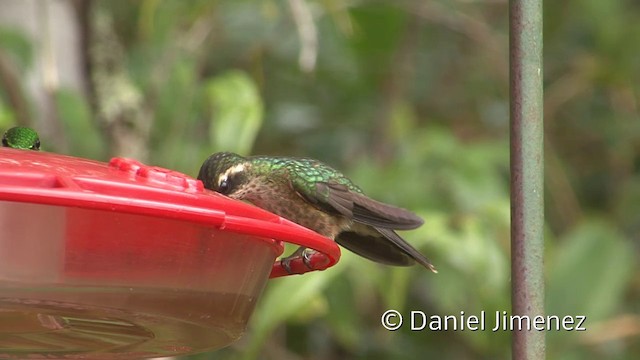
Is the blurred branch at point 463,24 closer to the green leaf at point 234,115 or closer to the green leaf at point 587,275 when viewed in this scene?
the green leaf at point 587,275

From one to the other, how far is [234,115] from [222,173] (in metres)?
1.13

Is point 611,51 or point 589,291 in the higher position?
point 611,51

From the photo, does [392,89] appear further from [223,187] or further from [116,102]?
[223,187]

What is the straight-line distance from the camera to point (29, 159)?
4.71 ft

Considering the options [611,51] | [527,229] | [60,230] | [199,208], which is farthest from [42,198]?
[611,51]

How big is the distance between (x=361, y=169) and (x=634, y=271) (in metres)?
1.32

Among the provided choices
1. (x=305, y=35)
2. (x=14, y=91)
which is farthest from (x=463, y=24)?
(x=14, y=91)

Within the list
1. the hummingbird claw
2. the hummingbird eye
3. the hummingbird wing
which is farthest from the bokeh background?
the hummingbird claw

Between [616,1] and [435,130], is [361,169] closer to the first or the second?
[435,130]

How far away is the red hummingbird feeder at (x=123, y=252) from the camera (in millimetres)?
1319

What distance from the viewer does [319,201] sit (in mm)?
2273

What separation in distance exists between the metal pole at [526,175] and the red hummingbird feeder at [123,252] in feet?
0.89

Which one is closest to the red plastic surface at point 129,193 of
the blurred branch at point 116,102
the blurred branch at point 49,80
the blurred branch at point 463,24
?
the blurred branch at point 49,80

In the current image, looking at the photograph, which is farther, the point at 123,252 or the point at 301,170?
the point at 301,170
